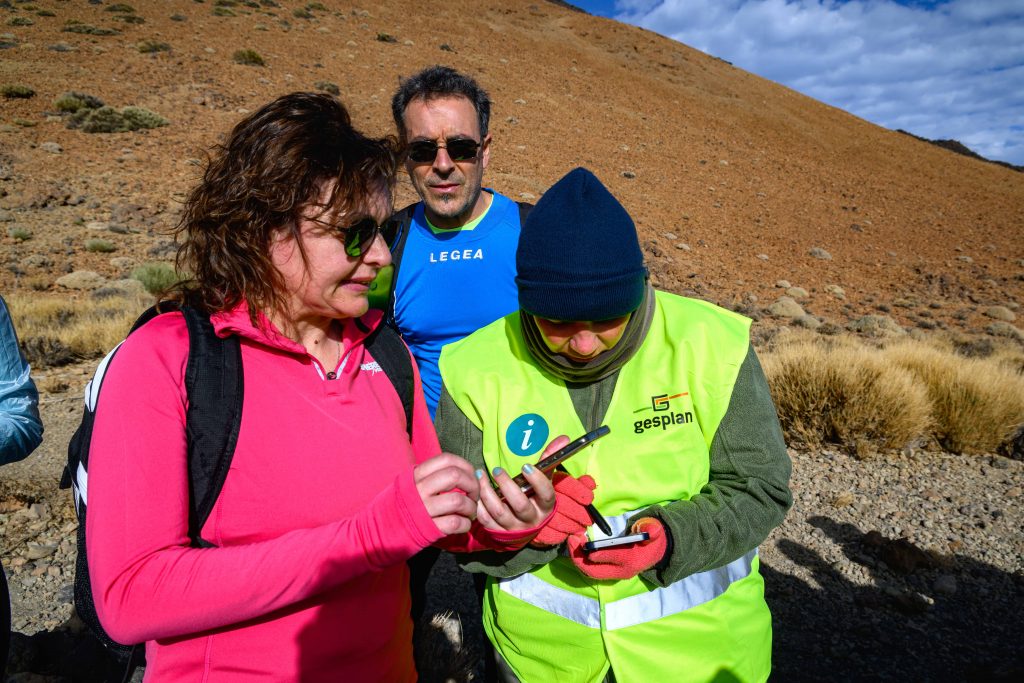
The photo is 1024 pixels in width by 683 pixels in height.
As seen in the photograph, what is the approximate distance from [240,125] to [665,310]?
114 centimetres

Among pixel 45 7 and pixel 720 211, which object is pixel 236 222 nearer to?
pixel 720 211

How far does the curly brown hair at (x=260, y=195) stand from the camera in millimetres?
1416

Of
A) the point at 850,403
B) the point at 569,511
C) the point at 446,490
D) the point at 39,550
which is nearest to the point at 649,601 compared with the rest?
the point at 569,511

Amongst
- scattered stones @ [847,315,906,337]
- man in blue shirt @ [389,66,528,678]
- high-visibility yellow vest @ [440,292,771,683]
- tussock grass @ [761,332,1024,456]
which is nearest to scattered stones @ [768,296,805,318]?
scattered stones @ [847,315,906,337]

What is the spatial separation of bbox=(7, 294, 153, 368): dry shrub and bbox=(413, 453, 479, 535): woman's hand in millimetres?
7431

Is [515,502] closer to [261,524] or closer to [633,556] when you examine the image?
[633,556]

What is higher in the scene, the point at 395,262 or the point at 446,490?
the point at 395,262

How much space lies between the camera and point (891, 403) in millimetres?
5312

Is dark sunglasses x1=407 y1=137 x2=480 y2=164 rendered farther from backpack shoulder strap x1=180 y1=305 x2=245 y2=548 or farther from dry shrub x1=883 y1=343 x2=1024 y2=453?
dry shrub x1=883 y1=343 x2=1024 y2=453

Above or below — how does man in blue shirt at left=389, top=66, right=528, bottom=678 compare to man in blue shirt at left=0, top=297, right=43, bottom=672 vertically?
above

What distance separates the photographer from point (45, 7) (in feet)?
76.0

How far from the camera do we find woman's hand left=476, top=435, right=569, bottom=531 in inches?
53.4

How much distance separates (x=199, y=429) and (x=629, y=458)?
955 millimetres

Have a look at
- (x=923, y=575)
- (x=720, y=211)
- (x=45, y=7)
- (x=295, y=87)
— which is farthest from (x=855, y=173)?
(x=45, y=7)
